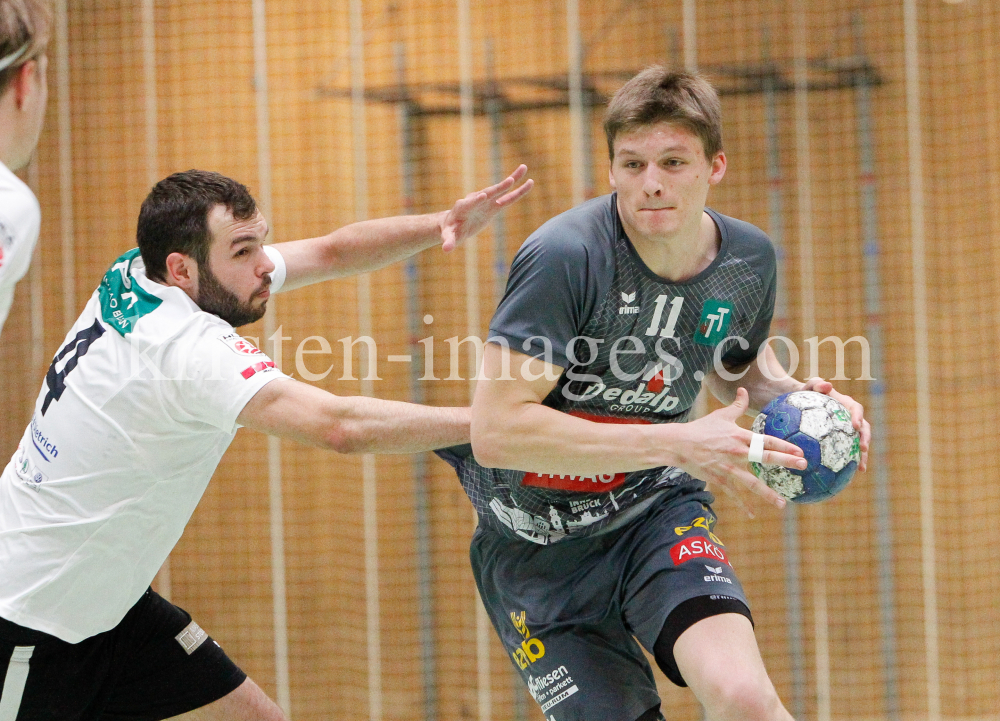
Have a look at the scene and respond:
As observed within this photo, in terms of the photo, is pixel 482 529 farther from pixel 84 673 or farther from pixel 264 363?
pixel 84 673

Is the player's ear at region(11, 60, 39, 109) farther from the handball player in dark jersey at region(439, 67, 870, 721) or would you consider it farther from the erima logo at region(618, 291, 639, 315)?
the erima logo at region(618, 291, 639, 315)

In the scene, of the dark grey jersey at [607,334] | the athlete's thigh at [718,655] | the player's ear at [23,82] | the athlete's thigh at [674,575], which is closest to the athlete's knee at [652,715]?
the athlete's thigh at [674,575]

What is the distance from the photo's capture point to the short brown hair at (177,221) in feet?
9.75

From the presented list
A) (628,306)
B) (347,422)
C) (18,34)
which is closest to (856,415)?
(628,306)

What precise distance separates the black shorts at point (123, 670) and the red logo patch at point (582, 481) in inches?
48.2

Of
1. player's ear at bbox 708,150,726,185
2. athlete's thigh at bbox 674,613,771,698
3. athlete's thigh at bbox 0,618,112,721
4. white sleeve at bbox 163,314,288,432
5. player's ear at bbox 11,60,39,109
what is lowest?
athlete's thigh at bbox 0,618,112,721

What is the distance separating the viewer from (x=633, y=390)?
2742 millimetres

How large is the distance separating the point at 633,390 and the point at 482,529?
70 centimetres

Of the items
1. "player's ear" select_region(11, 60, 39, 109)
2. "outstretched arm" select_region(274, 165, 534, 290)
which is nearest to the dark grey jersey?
"outstretched arm" select_region(274, 165, 534, 290)

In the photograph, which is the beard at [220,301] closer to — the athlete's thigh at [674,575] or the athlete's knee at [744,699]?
the athlete's thigh at [674,575]

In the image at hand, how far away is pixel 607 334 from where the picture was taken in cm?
265

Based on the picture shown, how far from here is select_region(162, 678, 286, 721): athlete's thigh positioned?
312cm

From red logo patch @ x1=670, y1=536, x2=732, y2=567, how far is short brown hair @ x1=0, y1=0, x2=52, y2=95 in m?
1.99

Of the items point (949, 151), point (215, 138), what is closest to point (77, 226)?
point (215, 138)
